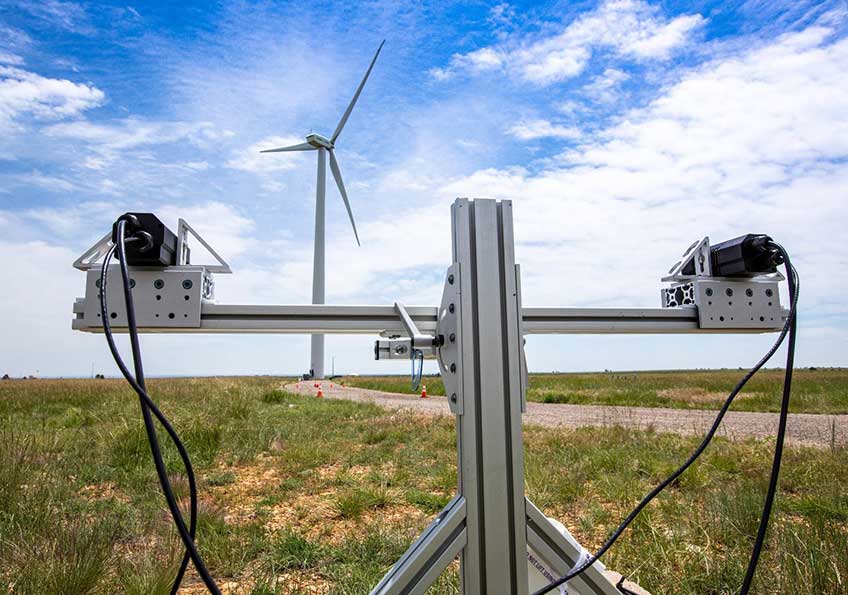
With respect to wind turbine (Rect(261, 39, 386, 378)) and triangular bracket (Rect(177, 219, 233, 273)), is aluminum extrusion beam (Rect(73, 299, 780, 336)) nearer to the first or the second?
triangular bracket (Rect(177, 219, 233, 273))

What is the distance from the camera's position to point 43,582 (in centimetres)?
→ 245

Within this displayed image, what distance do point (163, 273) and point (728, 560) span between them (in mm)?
3346

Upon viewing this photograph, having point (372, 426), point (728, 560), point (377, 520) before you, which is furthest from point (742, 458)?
point (372, 426)

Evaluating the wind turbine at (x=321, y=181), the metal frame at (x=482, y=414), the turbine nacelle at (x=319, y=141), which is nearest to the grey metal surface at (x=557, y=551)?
the metal frame at (x=482, y=414)

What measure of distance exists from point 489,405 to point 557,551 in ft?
1.77

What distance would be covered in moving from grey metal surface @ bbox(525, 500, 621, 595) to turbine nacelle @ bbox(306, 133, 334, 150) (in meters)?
22.8

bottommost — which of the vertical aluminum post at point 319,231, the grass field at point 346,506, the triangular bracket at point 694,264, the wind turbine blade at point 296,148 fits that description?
the grass field at point 346,506

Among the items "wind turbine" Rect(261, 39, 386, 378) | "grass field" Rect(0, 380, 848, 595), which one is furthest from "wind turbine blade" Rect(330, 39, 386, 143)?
"grass field" Rect(0, 380, 848, 595)

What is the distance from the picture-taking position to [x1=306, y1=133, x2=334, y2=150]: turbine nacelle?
22.7 metres

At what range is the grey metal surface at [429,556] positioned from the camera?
54.4 inches

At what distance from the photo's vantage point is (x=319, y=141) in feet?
75.3

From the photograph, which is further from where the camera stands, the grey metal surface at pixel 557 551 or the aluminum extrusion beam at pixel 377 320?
the aluminum extrusion beam at pixel 377 320

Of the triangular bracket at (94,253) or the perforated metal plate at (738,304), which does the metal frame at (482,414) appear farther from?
the perforated metal plate at (738,304)

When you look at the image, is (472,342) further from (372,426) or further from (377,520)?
(372,426)
